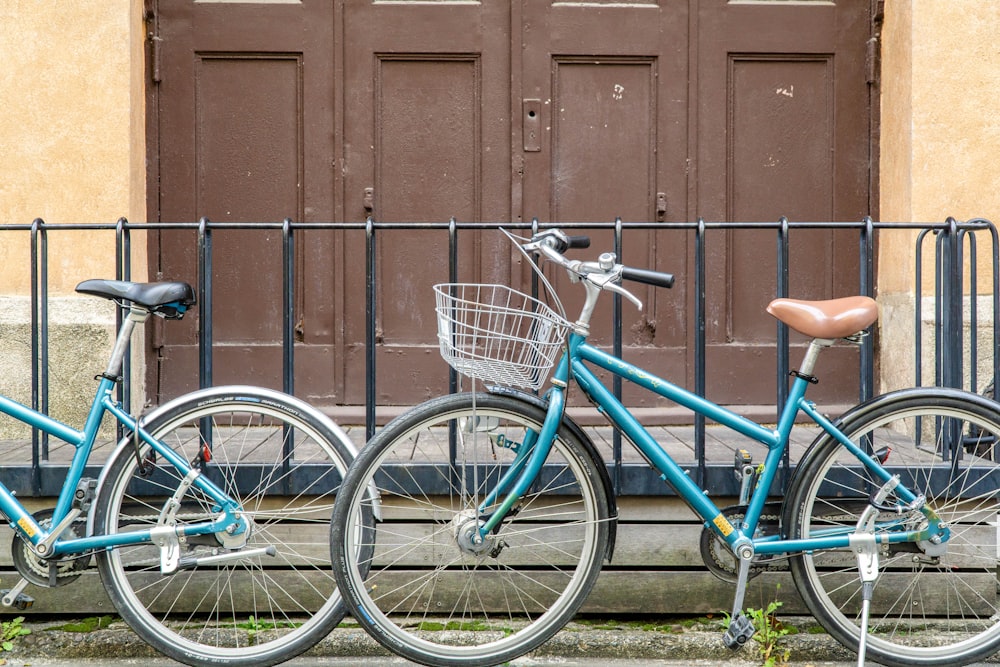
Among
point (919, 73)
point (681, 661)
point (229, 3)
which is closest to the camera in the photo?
point (681, 661)

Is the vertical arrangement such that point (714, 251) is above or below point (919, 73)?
below

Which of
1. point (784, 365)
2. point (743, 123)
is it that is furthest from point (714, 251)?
point (784, 365)

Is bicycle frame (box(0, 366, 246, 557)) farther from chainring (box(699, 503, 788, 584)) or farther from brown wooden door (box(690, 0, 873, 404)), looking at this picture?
brown wooden door (box(690, 0, 873, 404))

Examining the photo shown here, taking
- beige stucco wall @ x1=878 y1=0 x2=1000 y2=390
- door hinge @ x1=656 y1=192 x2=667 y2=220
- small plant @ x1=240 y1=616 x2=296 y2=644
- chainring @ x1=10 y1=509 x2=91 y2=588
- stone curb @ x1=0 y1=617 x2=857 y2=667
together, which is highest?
beige stucco wall @ x1=878 y1=0 x2=1000 y2=390

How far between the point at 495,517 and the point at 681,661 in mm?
1071

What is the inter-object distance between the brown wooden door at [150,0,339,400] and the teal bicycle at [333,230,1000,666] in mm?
1657

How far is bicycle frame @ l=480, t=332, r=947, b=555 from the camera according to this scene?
297 centimetres

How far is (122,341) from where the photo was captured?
3146mm

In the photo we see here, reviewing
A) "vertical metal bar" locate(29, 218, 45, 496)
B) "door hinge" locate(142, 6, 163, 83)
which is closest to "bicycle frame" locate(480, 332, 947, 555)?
"vertical metal bar" locate(29, 218, 45, 496)

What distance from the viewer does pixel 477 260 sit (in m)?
4.91

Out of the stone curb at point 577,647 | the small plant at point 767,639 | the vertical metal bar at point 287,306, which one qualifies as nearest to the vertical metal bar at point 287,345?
the vertical metal bar at point 287,306

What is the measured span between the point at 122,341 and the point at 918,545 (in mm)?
2768

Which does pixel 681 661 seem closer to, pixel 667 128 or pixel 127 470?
pixel 127 470

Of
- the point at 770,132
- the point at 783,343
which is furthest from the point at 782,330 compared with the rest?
the point at 770,132
